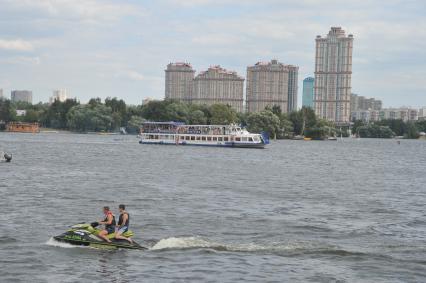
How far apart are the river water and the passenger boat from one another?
80.5 meters

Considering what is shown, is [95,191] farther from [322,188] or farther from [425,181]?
[425,181]

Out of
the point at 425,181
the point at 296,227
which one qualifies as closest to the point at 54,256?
the point at 296,227

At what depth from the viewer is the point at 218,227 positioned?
45.8 metres

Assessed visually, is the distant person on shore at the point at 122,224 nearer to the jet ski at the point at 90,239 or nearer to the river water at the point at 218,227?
the jet ski at the point at 90,239

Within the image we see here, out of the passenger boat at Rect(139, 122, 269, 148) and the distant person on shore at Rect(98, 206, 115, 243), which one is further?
the passenger boat at Rect(139, 122, 269, 148)

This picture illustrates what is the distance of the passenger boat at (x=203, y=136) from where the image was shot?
166875mm

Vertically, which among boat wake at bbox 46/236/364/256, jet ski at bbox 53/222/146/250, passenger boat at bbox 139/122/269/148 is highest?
passenger boat at bbox 139/122/269/148

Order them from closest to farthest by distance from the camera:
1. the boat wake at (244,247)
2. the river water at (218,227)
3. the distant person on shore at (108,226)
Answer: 1. the river water at (218,227)
2. the distant person on shore at (108,226)
3. the boat wake at (244,247)

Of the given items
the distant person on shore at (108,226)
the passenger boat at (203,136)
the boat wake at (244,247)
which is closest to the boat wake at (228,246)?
the boat wake at (244,247)

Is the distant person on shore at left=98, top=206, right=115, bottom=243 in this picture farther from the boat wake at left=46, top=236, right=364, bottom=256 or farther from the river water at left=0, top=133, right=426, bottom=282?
the boat wake at left=46, top=236, right=364, bottom=256

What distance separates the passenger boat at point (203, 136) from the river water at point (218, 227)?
80.5 m

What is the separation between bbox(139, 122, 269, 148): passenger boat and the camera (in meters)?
167

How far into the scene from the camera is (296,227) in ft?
153

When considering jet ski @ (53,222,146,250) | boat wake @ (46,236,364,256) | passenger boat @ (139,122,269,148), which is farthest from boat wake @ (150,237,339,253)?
passenger boat @ (139,122,269,148)
